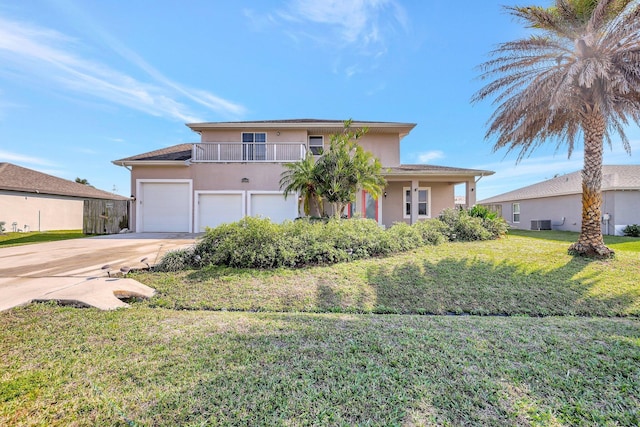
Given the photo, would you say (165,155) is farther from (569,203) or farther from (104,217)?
(569,203)

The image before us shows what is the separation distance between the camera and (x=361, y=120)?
16.7 m

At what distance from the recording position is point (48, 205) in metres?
19.8

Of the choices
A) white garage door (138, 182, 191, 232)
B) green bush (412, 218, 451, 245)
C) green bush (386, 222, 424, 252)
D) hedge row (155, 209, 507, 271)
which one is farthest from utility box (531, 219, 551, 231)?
white garage door (138, 182, 191, 232)

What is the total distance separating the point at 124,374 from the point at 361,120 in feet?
54.6

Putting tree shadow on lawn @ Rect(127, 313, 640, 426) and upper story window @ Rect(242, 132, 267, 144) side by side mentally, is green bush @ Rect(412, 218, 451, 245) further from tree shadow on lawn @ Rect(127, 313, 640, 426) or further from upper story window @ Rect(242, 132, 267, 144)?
upper story window @ Rect(242, 132, 267, 144)

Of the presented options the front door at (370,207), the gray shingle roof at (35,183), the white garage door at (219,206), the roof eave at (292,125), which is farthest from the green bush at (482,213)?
the gray shingle roof at (35,183)

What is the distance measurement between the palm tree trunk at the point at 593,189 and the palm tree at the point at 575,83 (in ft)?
0.07

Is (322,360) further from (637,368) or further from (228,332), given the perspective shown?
(637,368)

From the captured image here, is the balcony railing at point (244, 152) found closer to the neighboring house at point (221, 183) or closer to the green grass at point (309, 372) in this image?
the neighboring house at point (221, 183)

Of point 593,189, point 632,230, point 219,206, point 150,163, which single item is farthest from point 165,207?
point 632,230

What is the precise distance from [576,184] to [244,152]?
21.5 metres

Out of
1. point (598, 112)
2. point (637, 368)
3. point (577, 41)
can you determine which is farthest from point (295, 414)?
point (577, 41)

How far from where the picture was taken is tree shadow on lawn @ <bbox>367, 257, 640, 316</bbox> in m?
4.78

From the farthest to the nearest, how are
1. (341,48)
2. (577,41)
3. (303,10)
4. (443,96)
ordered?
(443,96)
(341,48)
(303,10)
(577,41)
